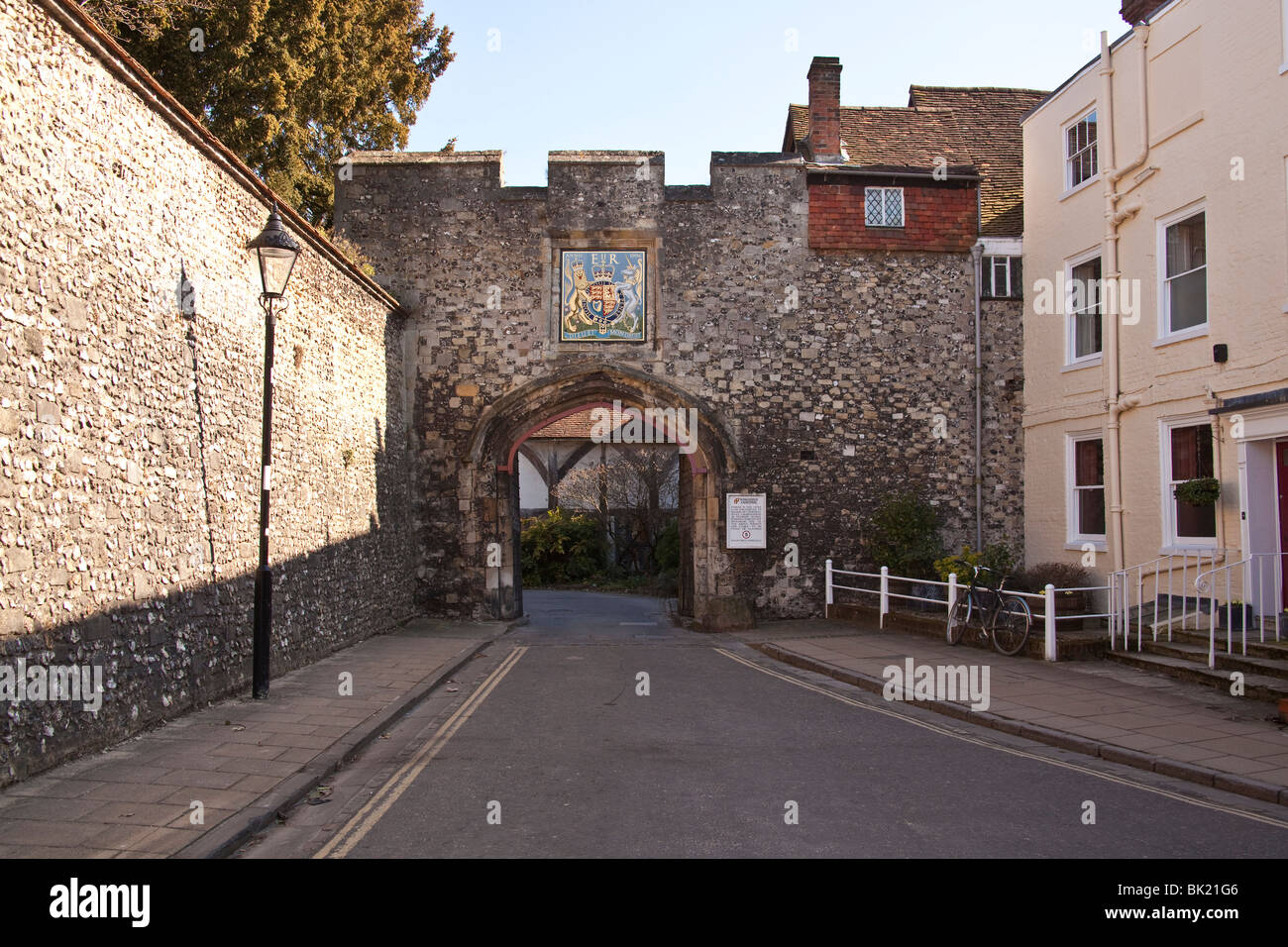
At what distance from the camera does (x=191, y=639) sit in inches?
330

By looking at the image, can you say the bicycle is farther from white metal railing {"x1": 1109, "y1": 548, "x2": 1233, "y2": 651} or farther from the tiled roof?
the tiled roof

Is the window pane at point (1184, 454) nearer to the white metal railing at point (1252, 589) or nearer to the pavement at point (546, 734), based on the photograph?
the white metal railing at point (1252, 589)

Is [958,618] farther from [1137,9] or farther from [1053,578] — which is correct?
[1137,9]

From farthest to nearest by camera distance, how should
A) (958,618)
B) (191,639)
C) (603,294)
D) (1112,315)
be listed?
(603,294) < (1112,315) < (958,618) < (191,639)

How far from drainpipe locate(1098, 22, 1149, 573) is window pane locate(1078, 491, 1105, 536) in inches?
37.2

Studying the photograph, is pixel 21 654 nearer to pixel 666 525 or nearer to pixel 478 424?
pixel 478 424

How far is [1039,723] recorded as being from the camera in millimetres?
8211

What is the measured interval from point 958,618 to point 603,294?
8245mm

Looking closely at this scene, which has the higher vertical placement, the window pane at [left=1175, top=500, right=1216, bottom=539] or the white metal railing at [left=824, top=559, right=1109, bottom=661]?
the window pane at [left=1175, top=500, right=1216, bottom=539]

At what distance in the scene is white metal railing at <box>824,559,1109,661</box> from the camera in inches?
454

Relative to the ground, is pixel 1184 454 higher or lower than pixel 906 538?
higher

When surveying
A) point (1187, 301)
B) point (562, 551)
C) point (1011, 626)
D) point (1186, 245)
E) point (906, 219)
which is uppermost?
point (906, 219)

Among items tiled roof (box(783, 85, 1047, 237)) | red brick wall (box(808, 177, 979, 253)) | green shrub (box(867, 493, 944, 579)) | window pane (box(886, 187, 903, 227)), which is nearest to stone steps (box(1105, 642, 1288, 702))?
green shrub (box(867, 493, 944, 579))
